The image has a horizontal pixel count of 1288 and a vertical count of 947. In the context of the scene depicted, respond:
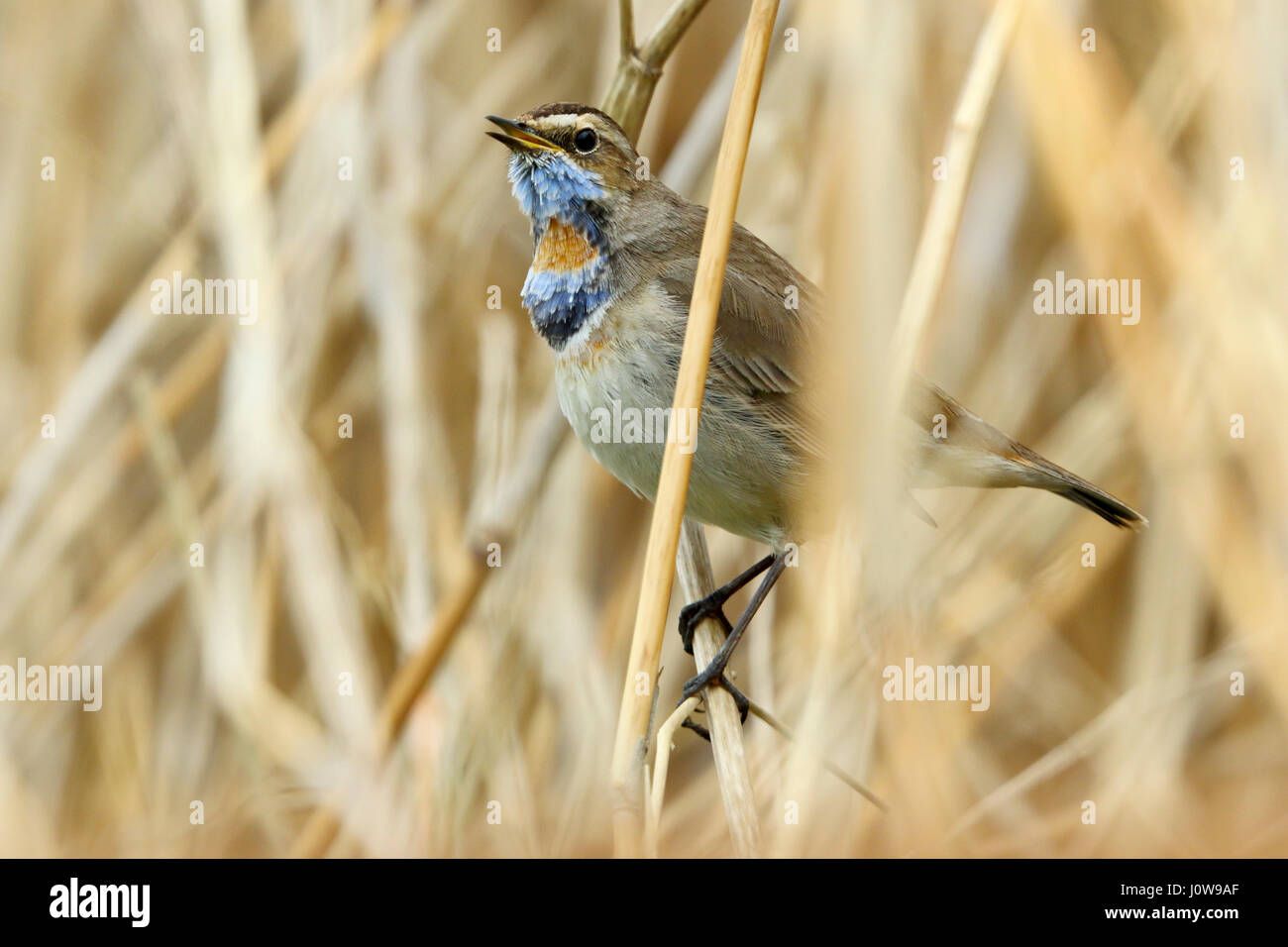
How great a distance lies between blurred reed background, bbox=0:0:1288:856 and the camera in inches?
96.4

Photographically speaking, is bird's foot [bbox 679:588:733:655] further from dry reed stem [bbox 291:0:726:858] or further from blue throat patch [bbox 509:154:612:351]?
blue throat patch [bbox 509:154:612:351]

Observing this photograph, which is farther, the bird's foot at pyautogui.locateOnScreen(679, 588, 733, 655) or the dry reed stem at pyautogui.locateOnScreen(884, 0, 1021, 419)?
the bird's foot at pyautogui.locateOnScreen(679, 588, 733, 655)

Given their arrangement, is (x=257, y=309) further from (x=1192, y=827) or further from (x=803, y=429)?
(x=1192, y=827)

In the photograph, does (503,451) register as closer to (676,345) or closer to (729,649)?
(676,345)

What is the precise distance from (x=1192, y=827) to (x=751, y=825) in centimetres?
175

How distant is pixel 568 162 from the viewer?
2.56m

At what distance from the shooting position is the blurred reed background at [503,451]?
96.4 inches

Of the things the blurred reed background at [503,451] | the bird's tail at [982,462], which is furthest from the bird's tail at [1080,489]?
the blurred reed background at [503,451]

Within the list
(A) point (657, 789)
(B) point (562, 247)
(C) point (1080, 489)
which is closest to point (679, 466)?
(A) point (657, 789)

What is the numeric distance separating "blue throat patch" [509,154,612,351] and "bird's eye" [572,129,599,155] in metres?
0.04

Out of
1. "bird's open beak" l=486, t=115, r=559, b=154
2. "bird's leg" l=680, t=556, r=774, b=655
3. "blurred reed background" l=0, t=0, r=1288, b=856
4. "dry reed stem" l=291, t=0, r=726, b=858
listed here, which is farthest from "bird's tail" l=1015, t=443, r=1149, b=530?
"bird's open beak" l=486, t=115, r=559, b=154

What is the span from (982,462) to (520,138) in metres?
1.32

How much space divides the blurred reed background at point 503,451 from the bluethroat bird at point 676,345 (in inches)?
5.9

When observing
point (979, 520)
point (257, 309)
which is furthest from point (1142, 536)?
point (257, 309)
